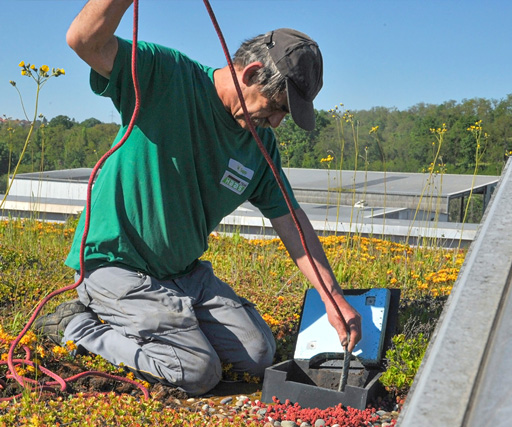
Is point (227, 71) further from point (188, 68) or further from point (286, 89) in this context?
point (286, 89)

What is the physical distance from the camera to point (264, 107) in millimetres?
2695

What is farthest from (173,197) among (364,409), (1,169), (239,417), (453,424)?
(1,169)

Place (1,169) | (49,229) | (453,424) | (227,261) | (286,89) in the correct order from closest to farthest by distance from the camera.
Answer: (453,424) → (286,89) → (227,261) → (49,229) → (1,169)

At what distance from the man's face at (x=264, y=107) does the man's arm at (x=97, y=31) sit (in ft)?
2.06

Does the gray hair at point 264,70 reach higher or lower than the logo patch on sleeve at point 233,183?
higher

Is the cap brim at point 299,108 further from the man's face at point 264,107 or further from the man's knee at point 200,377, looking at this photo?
the man's knee at point 200,377

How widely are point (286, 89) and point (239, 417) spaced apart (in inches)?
54.3

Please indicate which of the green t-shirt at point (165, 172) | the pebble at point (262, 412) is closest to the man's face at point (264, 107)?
the green t-shirt at point (165, 172)

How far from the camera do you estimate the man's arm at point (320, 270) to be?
269 centimetres

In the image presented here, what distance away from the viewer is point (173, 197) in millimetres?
2852

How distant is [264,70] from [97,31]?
2.47 ft

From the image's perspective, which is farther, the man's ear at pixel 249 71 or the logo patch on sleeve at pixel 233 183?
the logo patch on sleeve at pixel 233 183

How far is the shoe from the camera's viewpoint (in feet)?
9.93

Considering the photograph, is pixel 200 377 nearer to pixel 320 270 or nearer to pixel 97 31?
pixel 320 270
